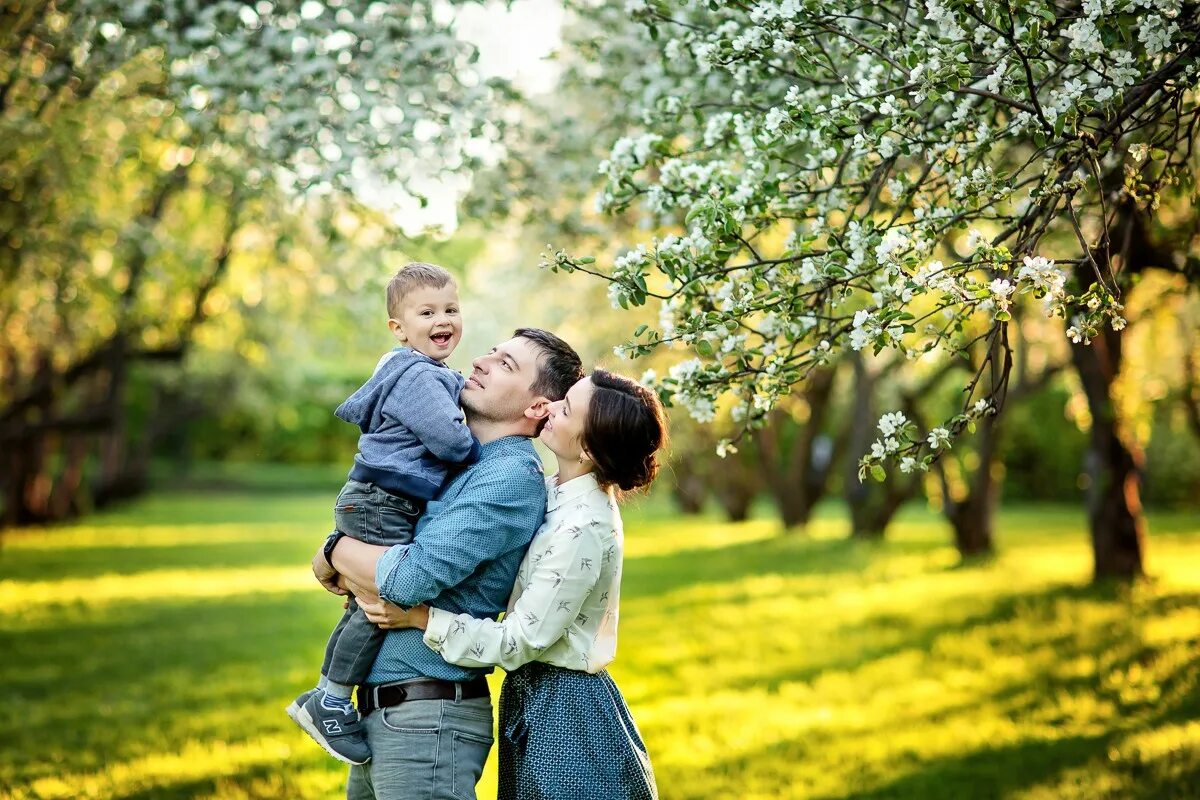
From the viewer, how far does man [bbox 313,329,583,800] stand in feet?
11.3

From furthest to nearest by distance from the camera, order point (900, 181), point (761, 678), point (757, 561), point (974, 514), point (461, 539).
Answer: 1. point (757, 561)
2. point (974, 514)
3. point (761, 678)
4. point (900, 181)
5. point (461, 539)

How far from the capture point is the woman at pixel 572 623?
11.4 ft

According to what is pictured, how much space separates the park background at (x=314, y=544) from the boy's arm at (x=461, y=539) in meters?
0.69

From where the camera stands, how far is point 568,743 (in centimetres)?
360

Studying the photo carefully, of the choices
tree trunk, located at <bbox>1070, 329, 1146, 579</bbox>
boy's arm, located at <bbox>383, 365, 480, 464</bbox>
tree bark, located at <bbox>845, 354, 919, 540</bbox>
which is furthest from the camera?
tree bark, located at <bbox>845, 354, 919, 540</bbox>

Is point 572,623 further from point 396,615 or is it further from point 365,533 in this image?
point 365,533

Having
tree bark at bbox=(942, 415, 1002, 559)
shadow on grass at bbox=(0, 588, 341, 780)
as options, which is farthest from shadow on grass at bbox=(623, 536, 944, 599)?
shadow on grass at bbox=(0, 588, 341, 780)

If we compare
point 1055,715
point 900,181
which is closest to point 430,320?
point 900,181

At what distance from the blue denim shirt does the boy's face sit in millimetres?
371

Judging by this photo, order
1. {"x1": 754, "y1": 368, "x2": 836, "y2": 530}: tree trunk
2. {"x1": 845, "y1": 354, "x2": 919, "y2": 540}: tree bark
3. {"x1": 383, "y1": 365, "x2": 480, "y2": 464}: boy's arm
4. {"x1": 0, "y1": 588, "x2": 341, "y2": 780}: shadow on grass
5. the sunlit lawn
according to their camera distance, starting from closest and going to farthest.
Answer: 1. {"x1": 383, "y1": 365, "x2": 480, "y2": 464}: boy's arm
2. the sunlit lawn
3. {"x1": 0, "y1": 588, "x2": 341, "y2": 780}: shadow on grass
4. {"x1": 845, "y1": 354, "x2": 919, "y2": 540}: tree bark
5. {"x1": 754, "y1": 368, "x2": 836, "y2": 530}: tree trunk

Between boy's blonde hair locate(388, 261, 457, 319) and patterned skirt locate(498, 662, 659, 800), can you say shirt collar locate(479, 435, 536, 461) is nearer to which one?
→ boy's blonde hair locate(388, 261, 457, 319)

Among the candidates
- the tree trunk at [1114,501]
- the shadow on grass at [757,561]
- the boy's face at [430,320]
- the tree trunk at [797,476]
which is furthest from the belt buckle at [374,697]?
the tree trunk at [797,476]

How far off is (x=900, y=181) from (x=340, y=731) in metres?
2.74

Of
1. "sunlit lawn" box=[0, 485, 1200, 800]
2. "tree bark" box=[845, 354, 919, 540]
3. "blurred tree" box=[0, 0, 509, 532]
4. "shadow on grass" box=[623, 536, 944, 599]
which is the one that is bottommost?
"shadow on grass" box=[623, 536, 944, 599]
